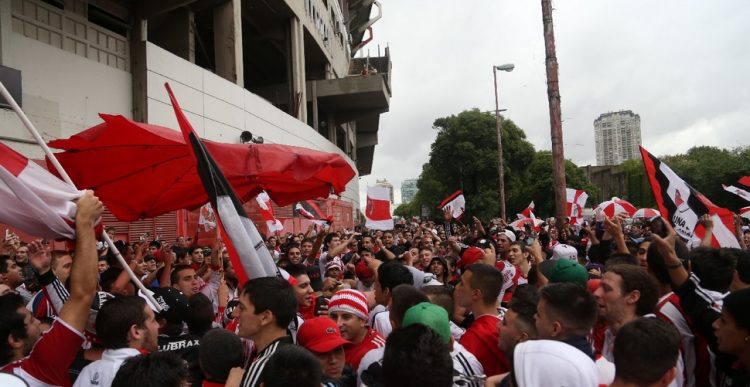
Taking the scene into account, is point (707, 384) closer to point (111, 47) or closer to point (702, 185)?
point (111, 47)

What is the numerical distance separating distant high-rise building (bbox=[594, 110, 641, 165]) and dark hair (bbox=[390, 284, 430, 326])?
395 ft

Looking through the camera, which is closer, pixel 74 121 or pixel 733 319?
pixel 733 319

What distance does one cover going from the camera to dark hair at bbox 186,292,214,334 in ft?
12.9

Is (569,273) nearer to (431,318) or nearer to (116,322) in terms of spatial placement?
(431,318)

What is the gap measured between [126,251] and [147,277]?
1.62 meters

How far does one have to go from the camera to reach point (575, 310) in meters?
2.84

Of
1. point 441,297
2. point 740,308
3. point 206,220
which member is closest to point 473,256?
point 441,297

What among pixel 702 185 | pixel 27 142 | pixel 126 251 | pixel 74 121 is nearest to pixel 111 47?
pixel 74 121

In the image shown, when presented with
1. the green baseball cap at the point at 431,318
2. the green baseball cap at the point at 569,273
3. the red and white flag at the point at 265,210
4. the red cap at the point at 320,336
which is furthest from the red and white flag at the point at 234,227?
the red and white flag at the point at 265,210

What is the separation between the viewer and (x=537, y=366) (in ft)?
7.27

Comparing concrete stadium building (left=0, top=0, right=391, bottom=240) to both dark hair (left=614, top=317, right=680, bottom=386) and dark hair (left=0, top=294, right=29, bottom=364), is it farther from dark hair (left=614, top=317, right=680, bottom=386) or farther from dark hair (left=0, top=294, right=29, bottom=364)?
dark hair (left=614, top=317, right=680, bottom=386)

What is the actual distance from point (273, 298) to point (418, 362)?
1.06 meters

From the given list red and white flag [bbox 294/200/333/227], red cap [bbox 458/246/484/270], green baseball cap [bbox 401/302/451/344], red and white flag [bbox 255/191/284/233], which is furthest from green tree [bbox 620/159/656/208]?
green baseball cap [bbox 401/302/451/344]

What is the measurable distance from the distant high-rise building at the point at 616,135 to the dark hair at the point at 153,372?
401 feet
